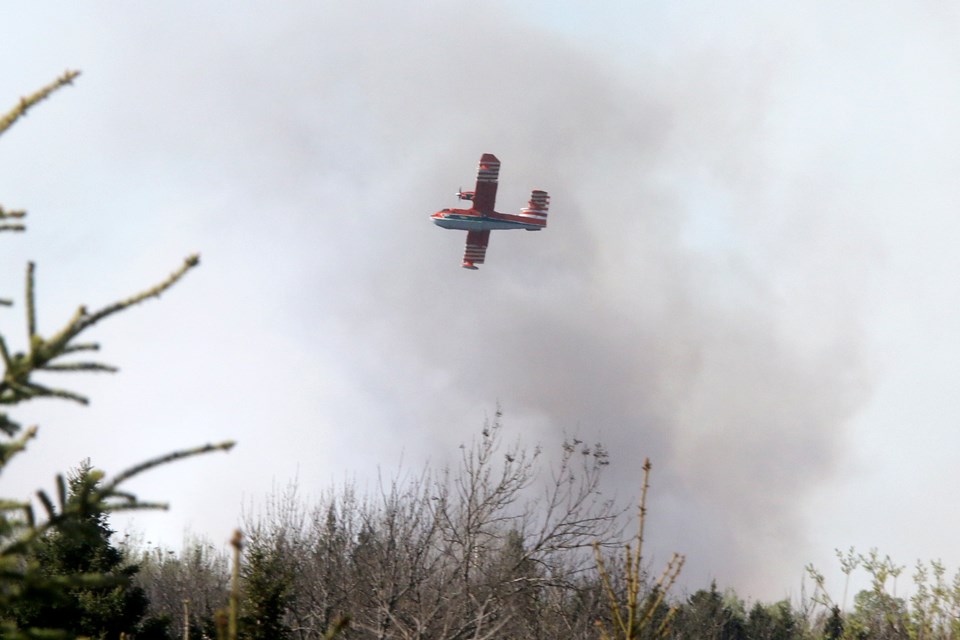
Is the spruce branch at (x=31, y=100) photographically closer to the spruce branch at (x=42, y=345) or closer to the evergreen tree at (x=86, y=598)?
the spruce branch at (x=42, y=345)

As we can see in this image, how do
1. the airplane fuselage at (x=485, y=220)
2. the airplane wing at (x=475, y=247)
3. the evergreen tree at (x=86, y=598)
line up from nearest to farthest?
the evergreen tree at (x=86, y=598) → the airplane fuselage at (x=485, y=220) → the airplane wing at (x=475, y=247)

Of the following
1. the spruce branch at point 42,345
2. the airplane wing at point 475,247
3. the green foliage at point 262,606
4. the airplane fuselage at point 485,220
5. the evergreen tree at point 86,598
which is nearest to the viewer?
the spruce branch at point 42,345

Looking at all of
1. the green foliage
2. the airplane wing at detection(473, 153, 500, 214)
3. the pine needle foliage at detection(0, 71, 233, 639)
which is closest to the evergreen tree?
the green foliage

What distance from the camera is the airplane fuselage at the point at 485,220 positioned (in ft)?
152

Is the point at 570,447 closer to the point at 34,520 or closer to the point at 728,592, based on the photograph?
the point at 34,520

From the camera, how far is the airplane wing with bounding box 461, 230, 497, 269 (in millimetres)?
50094

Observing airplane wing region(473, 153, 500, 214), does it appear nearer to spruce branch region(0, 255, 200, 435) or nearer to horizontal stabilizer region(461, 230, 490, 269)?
horizontal stabilizer region(461, 230, 490, 269)

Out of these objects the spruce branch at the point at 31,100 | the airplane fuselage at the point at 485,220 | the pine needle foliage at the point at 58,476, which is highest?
the airplane fuselage at the point at 485,220

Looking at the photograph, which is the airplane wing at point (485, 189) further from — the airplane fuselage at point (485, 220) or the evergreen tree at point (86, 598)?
the evergreen tree at point (86, 598)

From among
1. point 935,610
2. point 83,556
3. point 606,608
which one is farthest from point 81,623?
point 935,610

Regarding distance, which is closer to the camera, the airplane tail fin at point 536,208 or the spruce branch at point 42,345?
the spruce branch at point 42,345

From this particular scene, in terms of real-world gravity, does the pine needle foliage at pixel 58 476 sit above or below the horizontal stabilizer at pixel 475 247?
below

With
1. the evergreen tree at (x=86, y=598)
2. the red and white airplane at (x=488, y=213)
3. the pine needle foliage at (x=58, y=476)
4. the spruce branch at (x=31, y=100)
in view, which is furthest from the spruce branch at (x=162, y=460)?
the red and white airplane at (x=488, y=213)

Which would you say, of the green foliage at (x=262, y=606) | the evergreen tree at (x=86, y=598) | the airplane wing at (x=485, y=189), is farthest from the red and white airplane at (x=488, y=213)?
the green foliage at (x=262, y=606)
